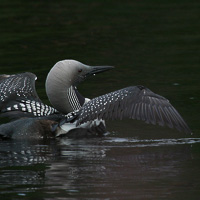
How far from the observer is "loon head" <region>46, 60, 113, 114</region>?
7344mm

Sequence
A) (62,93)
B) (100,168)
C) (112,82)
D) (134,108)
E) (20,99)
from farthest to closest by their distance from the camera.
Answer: (112,82) → (20,99) → (62,93) → (134,108) → (100,168)

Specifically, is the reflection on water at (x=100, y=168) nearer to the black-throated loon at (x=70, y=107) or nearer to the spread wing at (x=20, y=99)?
the black-throated loon at (x=70, y=107)

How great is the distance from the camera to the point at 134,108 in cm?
677

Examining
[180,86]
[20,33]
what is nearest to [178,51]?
[180,86]

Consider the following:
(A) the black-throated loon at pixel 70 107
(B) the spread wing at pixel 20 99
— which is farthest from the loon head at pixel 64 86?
(B) the spread wing at pixel 20 99

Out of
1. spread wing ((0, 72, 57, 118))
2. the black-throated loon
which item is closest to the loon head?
the black-throated loon

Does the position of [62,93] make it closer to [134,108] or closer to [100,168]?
[134,108]

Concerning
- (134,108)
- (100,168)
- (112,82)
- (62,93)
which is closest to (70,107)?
(62,93)

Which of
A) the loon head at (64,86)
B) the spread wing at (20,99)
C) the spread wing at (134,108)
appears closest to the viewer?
the spread wing at (134,108)

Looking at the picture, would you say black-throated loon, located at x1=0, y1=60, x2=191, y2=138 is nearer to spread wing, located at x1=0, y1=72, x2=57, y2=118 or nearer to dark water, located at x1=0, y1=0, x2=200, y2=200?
spread wing, located at x1=0, y1=72, x2=57, y2=118

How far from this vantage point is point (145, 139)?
692cm

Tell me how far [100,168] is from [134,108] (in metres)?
0.96

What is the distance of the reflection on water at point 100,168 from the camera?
5.35 meters

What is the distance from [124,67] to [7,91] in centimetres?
263
